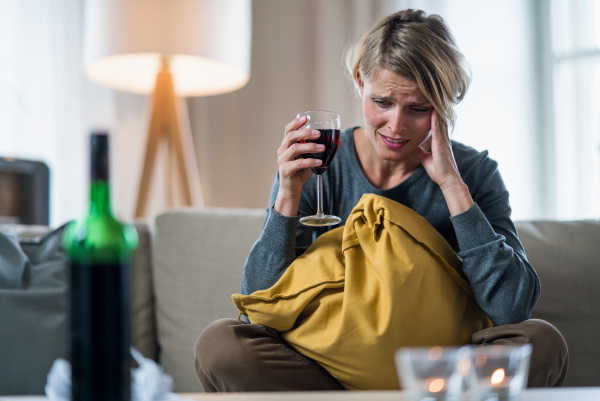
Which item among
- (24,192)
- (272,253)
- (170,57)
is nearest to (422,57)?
(272,253)

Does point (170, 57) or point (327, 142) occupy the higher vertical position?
point (170, 57)

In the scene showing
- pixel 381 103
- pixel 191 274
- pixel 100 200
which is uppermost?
pixel 381 103

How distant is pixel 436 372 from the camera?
56 centimetres

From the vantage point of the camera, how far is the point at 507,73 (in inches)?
118

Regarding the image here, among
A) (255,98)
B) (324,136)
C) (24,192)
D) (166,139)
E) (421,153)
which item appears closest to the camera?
(324,136)

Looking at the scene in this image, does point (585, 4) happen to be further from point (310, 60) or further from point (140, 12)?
point (140, 12)

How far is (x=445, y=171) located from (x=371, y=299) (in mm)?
407

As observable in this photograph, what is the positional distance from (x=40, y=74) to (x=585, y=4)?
2.77 meters

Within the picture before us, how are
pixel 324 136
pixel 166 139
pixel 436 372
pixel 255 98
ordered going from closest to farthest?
pixel 436 372 < pixel 324 136 < pixel 166 139 < pixel 255 98

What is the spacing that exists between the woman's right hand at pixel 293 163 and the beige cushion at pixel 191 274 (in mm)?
475

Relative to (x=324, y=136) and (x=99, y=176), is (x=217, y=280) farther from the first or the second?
(x=99, y=176)

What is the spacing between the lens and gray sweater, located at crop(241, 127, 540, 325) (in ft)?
4.42

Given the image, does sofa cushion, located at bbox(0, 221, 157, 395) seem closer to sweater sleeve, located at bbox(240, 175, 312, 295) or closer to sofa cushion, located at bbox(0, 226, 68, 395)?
sofa cushion, located at bbox(0, 226, 68, 395)

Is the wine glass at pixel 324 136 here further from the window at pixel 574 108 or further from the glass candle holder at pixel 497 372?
the window at pixel 574 108
